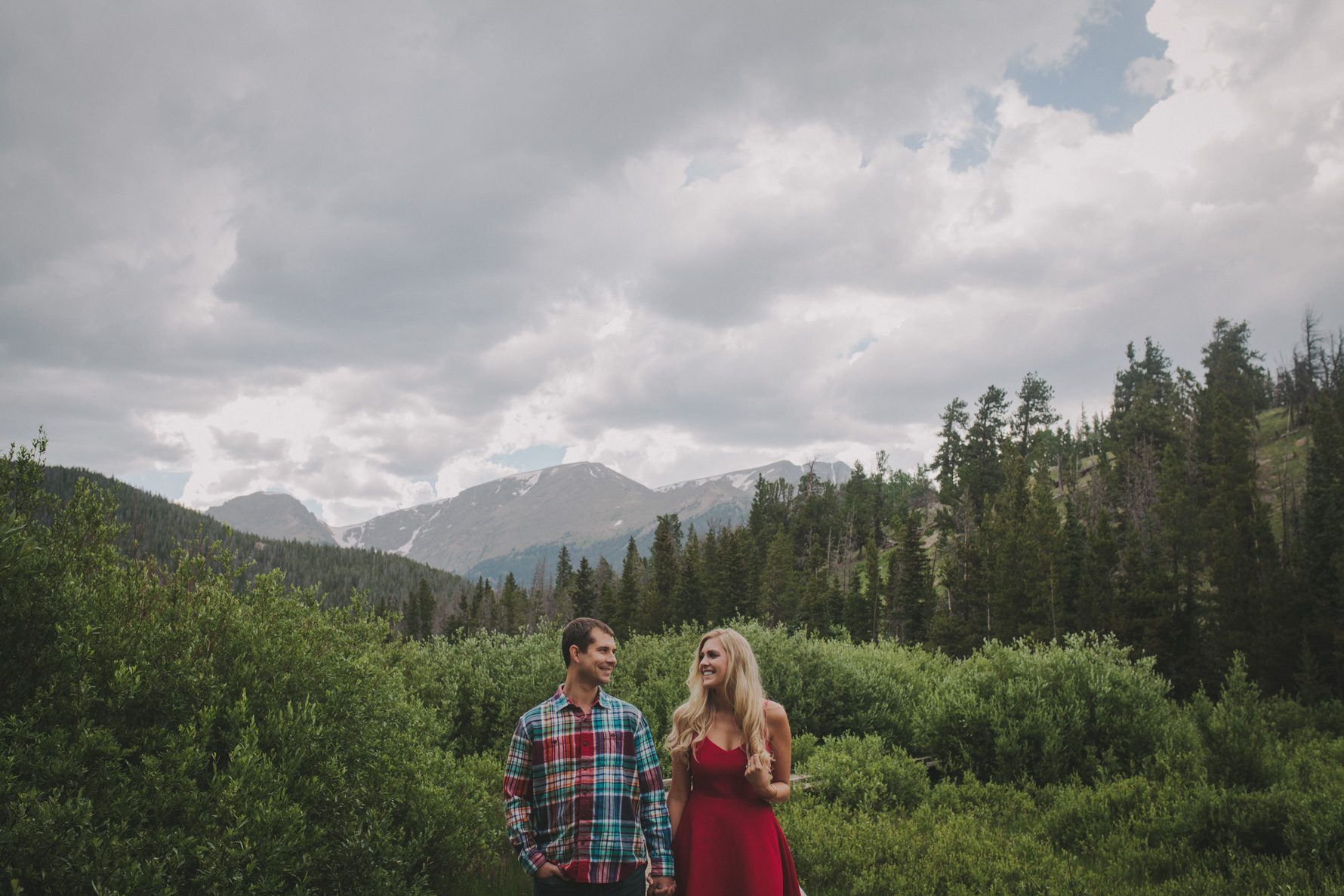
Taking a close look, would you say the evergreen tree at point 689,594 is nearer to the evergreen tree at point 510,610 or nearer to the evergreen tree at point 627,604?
the evergreen tree at point 627,604

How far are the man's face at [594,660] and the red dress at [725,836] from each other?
117 centimetres

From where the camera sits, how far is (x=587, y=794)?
16.0 ft

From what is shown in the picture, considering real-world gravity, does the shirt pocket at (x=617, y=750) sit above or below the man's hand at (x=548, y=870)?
above

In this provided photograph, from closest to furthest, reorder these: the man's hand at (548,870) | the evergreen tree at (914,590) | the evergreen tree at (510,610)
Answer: the man's hand at (548,870), the evergreen tree at (914,590), the evergreen tree at (510,610)

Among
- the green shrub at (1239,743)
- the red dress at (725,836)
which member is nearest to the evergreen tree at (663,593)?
the green shrub at (1239,743)

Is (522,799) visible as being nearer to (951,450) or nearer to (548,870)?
(548,870)

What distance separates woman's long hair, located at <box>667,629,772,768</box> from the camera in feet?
17.9

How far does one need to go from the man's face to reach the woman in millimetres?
750

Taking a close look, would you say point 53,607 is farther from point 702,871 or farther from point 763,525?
point 763,525

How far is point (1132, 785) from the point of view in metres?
12.7

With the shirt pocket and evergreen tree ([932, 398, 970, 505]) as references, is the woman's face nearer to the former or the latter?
the shirt pocket

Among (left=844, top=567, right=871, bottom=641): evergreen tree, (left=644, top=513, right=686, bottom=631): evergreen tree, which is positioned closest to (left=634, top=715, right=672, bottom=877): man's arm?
Result: (left=844, top=567, right=871, bottom=641): evergreen tree

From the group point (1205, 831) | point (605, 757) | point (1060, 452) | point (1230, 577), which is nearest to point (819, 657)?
point (1205, 831)

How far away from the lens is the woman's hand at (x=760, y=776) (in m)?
5.33
